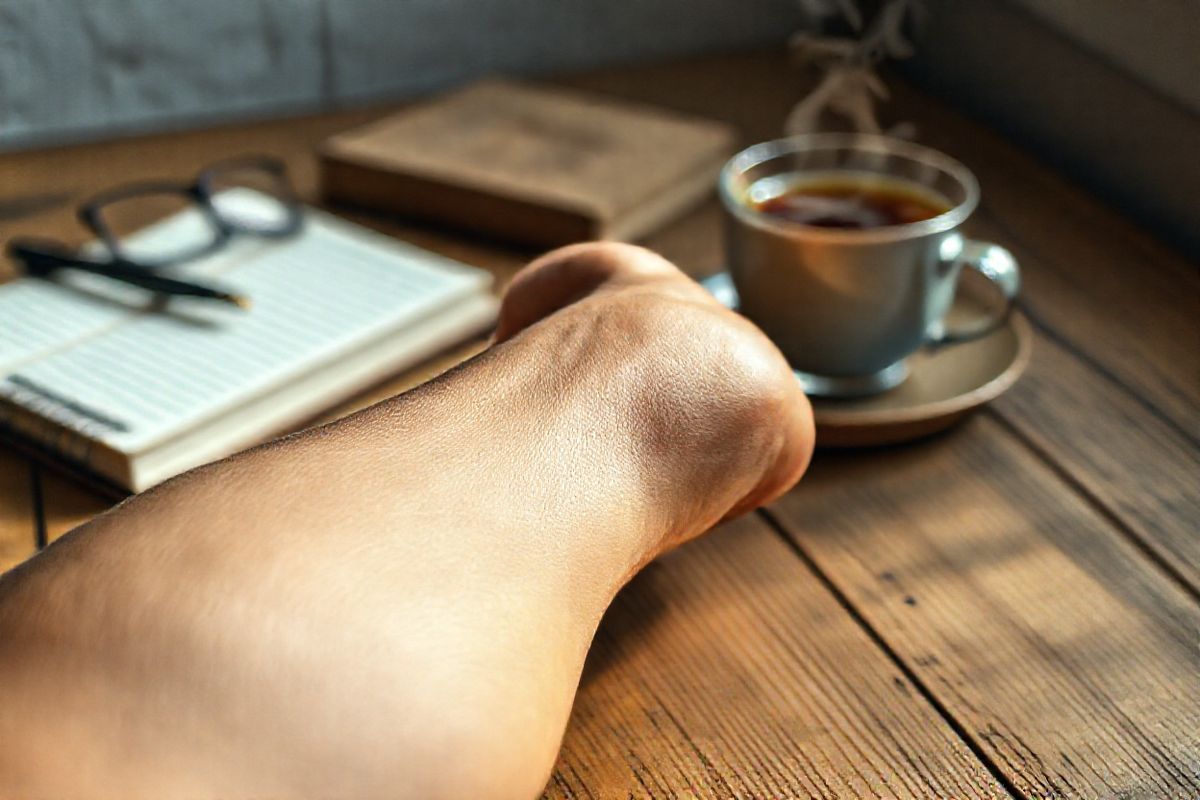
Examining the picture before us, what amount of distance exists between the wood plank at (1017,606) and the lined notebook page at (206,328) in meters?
0.22

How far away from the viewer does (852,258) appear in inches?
20.8

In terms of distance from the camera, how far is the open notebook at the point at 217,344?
0.51 m

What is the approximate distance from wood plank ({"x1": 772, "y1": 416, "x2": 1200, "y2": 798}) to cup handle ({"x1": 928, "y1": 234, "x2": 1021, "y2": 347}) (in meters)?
0.04

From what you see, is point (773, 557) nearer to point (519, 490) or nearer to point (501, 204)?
point (519, 490)

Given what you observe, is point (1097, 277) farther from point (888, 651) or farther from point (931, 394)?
point (888, 651)

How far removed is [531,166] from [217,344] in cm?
26

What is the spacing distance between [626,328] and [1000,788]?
0.19 meters

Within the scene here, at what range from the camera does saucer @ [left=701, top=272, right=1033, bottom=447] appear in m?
0.54

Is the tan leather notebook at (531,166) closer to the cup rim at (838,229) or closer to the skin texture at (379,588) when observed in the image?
the cup rim at (838,229)

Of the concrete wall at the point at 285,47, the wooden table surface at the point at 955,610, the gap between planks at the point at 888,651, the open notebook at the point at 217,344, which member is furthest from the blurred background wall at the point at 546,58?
the gap between planks at the point at 888,651

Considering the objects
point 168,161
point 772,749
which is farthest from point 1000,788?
point 168,161

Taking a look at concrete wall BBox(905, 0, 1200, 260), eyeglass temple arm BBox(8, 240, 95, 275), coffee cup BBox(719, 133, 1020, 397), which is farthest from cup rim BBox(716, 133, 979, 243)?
eyeglass temple arm BBox(8, 240, 95, 275)

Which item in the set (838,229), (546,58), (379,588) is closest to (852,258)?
(838,229)

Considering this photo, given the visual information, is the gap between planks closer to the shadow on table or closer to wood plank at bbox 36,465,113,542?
the shadow on table
